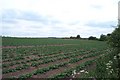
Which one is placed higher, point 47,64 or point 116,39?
point 116,39

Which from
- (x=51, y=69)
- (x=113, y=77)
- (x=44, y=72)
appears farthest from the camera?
(x=51, y=69)

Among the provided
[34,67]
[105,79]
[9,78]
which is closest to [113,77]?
[105,79]

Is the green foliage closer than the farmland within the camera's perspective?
Yes

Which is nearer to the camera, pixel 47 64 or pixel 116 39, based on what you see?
pixel 116 39

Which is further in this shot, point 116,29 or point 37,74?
point 37,74

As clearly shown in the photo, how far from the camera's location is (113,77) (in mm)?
7348

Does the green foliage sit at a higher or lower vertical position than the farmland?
higher

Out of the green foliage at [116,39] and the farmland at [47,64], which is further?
the farmland at [47,64]

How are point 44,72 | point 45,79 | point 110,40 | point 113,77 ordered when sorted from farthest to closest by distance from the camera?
point 44,72 < point 110,40 < point 45,79 < point 113,77

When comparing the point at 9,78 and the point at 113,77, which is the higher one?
the point at 113,77

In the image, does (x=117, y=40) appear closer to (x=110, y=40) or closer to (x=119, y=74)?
(x=110, y=40)

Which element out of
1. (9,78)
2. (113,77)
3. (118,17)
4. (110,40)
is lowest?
(9,78)

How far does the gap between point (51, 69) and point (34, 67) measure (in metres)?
1.34

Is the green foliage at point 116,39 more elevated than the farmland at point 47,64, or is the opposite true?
the green foliage at point 116,39
